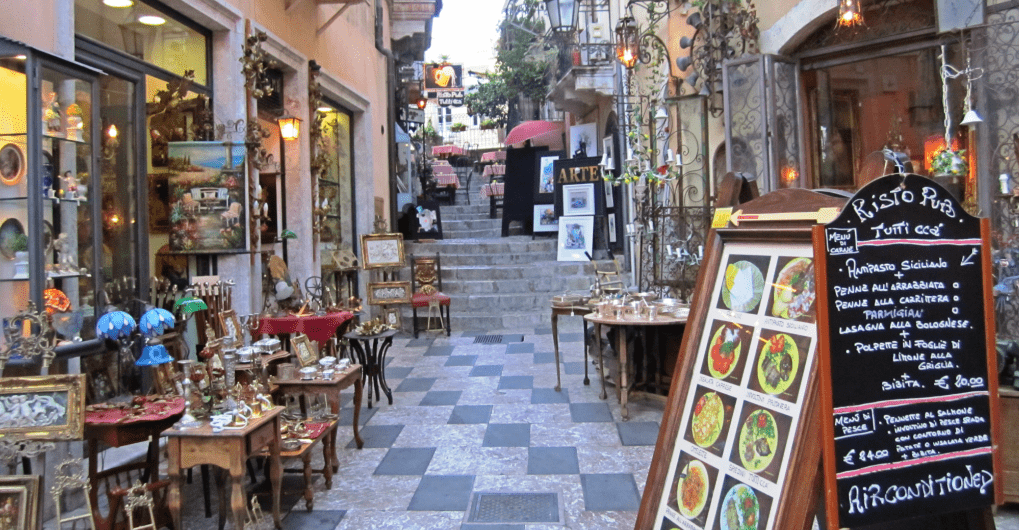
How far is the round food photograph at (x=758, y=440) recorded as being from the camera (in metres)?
2.36

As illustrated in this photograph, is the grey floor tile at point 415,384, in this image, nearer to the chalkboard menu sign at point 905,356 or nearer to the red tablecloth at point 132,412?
the red tablecloth at point 132,412

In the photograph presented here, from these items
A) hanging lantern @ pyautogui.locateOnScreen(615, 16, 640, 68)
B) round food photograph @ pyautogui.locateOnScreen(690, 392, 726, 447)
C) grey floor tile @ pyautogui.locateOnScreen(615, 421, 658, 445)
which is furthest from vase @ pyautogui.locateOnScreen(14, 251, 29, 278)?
hanging lantern @ pyautogui.locateOnScreen(615, 16, 640, 68)

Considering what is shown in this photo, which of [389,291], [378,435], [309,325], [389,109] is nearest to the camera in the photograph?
[378,435]

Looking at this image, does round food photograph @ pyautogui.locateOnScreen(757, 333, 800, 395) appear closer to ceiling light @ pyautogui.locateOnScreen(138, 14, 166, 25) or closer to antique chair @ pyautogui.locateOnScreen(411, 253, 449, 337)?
ceiling light @ pyautogui.locateOnScreen(138, 14, 166, 25)

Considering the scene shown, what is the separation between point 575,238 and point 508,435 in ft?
26.5

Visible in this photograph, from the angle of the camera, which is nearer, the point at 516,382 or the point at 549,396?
the point at 549,396

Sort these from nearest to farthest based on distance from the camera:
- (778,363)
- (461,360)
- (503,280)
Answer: (778,363), (461,360), (503,280)

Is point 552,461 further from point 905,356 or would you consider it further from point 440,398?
point 905,356

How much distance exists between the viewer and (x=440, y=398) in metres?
7.15

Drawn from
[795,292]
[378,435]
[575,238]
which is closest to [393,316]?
[378,435]

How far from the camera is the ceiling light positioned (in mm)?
5957

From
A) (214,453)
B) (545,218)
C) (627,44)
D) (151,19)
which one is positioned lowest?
(214,453)

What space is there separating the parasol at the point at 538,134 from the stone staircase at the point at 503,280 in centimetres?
407

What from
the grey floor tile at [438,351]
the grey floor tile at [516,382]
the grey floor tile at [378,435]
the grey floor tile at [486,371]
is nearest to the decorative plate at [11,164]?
the grey floor tile at [378,435]
